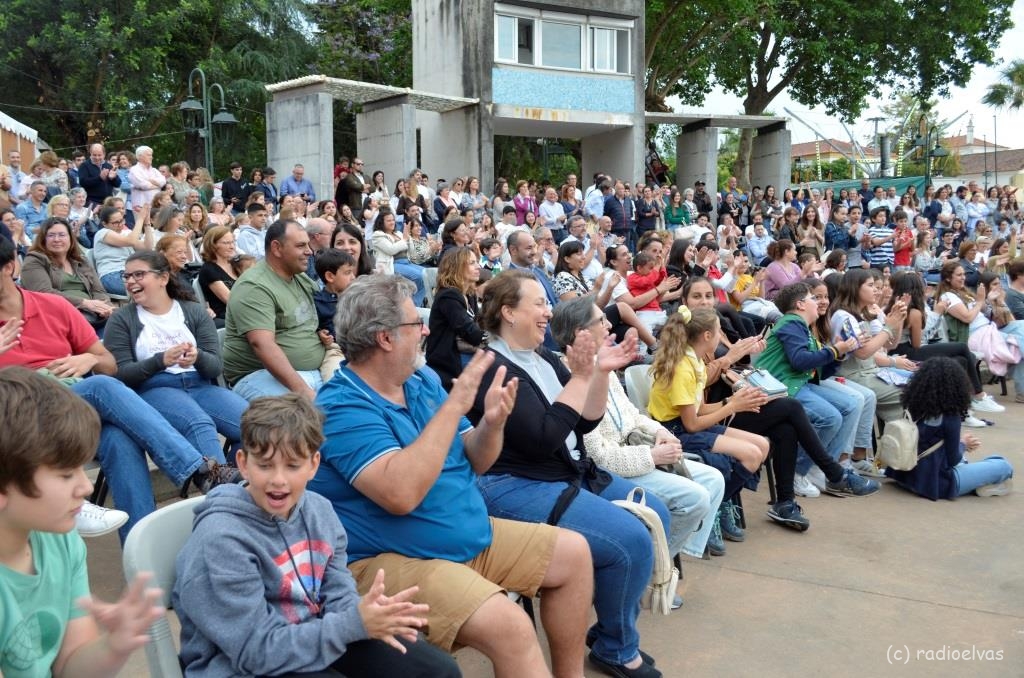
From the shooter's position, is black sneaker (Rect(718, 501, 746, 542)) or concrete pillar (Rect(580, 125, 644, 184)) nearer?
black sneaker (Rect(718, 501, 746, 542))

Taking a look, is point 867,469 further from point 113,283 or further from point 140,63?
point 140,63

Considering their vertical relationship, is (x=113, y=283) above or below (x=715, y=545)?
above

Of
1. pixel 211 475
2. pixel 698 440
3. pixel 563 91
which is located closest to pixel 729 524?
pixel 698 440

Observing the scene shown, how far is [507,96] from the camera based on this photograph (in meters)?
19.9

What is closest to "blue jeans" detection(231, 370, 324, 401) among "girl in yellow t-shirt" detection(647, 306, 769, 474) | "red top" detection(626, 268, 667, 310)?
"girl in yellow t-shirt" detection(647, 306, 769, 474)

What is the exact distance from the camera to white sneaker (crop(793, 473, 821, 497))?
225 inches

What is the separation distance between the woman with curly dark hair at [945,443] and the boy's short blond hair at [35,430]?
5.32 m

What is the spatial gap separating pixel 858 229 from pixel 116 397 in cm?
1497

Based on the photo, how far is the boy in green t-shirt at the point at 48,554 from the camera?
66.5 inches

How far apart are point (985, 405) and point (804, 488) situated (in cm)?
370

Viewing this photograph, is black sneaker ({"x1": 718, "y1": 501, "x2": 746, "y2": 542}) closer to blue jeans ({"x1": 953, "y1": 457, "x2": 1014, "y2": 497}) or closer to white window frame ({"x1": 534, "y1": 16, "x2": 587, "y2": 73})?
blue jeans ({"x1": 953, "y1": 457, "x2": 1014, "y2": 497})

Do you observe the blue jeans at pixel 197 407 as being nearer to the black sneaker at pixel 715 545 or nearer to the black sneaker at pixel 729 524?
the black sneaker at pixel 715 545

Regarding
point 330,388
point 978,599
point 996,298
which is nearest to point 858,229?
point 996,298

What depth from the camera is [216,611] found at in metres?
2.10
